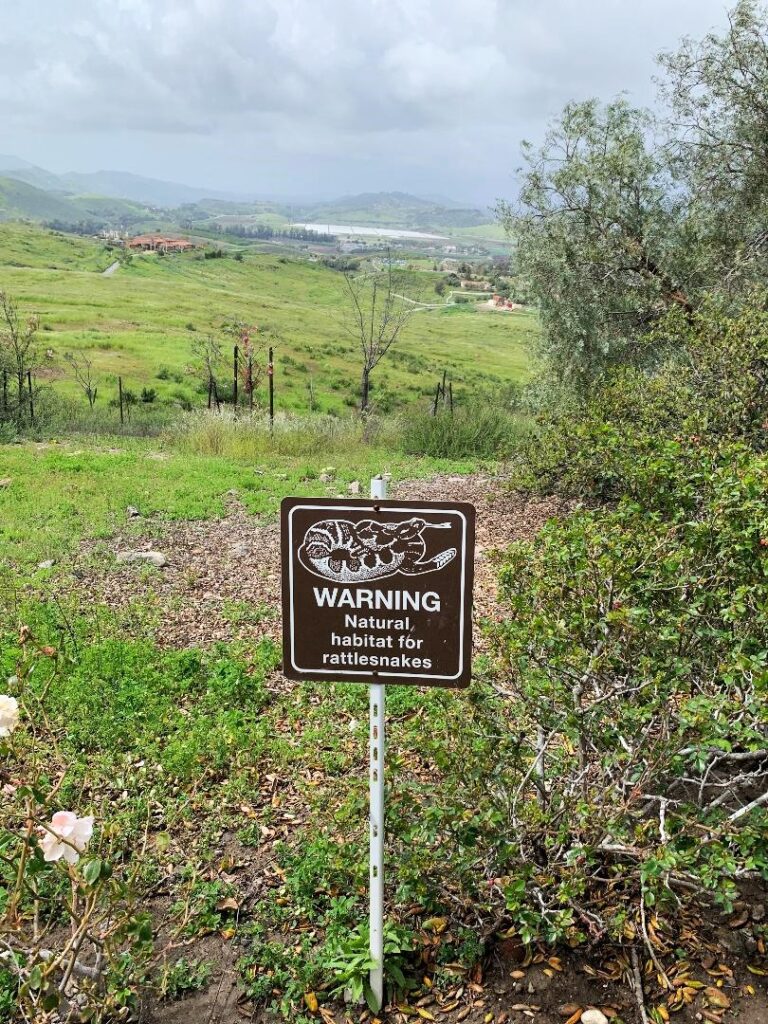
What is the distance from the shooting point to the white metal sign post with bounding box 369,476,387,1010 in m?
2.79

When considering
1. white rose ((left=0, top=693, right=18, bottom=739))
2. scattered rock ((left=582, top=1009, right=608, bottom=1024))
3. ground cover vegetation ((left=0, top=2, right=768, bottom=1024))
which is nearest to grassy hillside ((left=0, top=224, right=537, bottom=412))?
ground cover vegetation ((left=0, top=2, right=768, bottom=1024))

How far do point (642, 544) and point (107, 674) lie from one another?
3.93 meters

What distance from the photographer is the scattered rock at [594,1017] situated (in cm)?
275

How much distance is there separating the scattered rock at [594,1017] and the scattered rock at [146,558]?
630cm

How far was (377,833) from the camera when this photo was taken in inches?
112

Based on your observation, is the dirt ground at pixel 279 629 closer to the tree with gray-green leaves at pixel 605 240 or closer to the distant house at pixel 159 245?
the tree with gray-green leaves at pixel 605 240

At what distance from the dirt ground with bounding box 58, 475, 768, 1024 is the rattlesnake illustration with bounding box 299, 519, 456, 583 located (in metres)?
1.04

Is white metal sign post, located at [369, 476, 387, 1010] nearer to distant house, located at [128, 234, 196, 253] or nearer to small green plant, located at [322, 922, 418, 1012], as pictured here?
small green plant, located at [322, 922, 418, 1012]

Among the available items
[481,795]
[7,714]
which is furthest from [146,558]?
[7,714]

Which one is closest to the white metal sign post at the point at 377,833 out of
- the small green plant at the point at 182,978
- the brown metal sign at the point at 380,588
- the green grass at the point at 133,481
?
the brown metal sign at the point at 380,588

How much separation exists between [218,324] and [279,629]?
186 feet

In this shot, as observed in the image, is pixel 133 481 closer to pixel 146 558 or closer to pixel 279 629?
pixel 146 558

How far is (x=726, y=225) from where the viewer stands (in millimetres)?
11398

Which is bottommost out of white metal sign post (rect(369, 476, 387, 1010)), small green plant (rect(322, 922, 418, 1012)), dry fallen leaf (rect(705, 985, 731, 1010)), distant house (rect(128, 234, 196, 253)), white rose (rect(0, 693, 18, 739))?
small green plant (rect(322, 922, 418, 1012))
